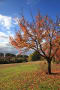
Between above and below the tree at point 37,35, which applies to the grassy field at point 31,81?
below

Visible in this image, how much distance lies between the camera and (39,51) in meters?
15.2

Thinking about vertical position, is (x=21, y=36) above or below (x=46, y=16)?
below

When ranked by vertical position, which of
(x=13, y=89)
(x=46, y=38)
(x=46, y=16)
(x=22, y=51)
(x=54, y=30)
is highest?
(x=46, y=16)

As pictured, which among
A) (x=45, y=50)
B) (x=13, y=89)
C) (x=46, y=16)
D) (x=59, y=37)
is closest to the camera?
(x=13, y=89)

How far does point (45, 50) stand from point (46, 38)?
233 centimetres

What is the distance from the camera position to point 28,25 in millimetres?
14641

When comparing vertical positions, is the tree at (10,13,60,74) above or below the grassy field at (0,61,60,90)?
above

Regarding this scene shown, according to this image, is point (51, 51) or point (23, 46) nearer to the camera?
point (23, 46)

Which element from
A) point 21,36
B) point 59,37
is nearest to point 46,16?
point 59,37

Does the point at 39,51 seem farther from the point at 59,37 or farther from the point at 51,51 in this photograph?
the point at 59,37

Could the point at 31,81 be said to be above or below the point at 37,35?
below

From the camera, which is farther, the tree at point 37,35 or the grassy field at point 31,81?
the tree at point 37,35

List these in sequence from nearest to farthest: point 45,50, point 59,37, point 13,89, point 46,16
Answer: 1. point 13,89
2. point 59,37
3. point 46,16
4. point 45,50

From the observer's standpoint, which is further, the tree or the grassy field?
the tree
